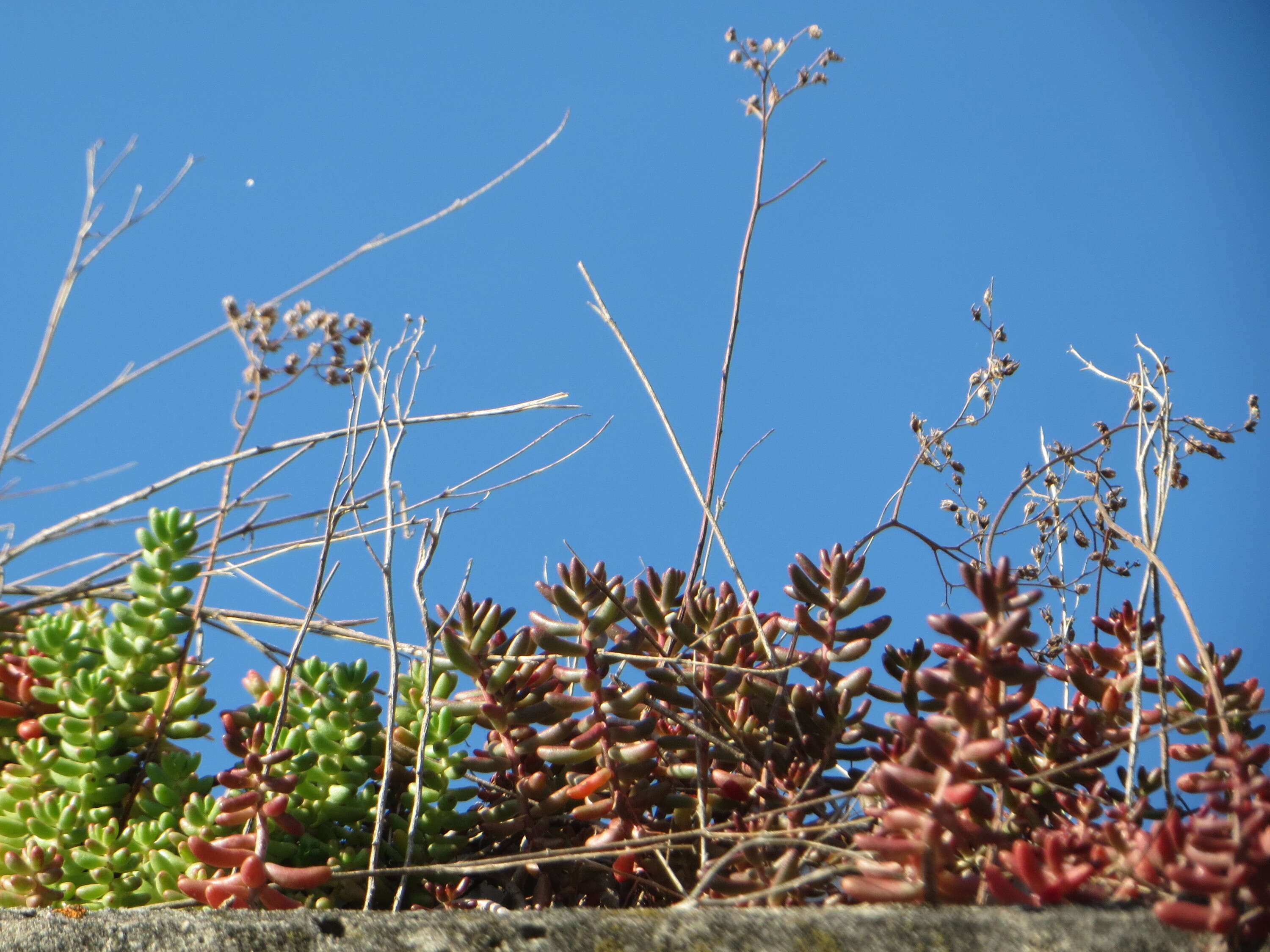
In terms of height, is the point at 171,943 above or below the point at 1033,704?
below

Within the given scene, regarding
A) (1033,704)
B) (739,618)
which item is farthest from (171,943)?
(1033,704)

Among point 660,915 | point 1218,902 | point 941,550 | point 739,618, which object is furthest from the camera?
point 941,550

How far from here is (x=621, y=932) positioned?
105 cm

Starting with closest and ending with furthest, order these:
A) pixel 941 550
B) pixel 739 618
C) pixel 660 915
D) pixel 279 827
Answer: pixel 660 915
pixel 279 827
pixel 739 618
pixel 941 550

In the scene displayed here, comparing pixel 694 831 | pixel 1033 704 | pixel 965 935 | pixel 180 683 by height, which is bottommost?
pixel 965 935

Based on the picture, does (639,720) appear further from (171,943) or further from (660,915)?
(171,943)

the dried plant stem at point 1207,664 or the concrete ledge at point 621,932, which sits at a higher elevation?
the dried plant stem at point 1207,664

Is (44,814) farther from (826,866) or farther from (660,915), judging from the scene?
(826,866)

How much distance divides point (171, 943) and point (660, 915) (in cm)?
51

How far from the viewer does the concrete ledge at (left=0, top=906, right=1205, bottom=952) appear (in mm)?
962

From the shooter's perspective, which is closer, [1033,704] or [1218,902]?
[1218,902]

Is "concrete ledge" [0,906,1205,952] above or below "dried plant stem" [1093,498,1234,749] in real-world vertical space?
below

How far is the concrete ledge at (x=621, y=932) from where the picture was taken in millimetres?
962

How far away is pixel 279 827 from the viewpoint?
1374mm
